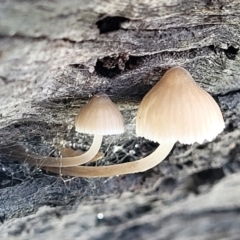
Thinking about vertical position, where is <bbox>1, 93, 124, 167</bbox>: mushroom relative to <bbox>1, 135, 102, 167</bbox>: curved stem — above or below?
above

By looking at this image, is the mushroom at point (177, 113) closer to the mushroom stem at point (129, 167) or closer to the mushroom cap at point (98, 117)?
the mushroom cap at point (98, 117)

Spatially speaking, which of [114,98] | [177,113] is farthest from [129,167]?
[177,113]

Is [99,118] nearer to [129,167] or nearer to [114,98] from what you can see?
[114,98]

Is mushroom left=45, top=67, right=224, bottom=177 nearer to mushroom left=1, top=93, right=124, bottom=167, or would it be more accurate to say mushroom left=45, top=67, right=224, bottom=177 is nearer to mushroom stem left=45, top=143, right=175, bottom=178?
mushroom left=1, top=93, right=124, bottom=167

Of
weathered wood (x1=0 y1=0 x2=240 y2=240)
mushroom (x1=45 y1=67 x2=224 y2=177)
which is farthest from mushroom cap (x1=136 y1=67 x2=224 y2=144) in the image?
weathered wood (x1=0 y1=0 x2=240 y2=240)

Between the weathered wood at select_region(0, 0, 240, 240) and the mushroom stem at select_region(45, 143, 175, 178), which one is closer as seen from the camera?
the weathered wood at select_region(0, 0, 240, 240)

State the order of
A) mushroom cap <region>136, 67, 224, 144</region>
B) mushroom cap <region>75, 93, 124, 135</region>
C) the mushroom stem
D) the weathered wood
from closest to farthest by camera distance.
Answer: the weathered wood → mushroom cap <region>136, 67, 224, 144</region> → mushroom cap <region>75, 93, 124, 135</region> → the mushroom stem

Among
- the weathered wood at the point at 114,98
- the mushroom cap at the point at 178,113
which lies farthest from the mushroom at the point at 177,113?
the weathered wood at the point at 114,98
